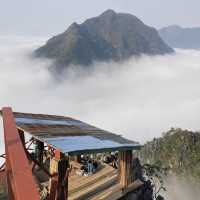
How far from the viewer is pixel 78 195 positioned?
15.1 metres

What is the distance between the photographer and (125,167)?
643 inches

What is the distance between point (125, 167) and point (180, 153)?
35.6 m

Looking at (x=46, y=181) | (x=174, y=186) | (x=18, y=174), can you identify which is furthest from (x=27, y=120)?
(x=174, y=186)

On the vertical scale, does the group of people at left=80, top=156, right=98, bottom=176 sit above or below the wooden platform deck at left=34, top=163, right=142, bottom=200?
above

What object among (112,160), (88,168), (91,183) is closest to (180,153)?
(112,160)

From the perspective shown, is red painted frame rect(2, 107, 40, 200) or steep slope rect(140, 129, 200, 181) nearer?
red painted frame rect(2, 107, 40, 200)

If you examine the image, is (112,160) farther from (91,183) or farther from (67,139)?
(67,139)

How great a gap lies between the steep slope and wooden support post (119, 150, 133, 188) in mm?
32437

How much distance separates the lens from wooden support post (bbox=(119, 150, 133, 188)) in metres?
16.3

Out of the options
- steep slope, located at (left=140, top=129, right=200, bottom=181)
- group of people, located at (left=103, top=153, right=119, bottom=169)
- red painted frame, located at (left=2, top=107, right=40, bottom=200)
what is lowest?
steep slope, located at (left=140, top=129, right=200, bottom=181)

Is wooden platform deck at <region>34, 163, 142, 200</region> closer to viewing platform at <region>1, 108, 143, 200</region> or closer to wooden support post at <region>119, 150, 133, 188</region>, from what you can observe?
viewing platform at <region>1, 108, 143, 200</region>

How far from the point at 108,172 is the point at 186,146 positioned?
110 ft

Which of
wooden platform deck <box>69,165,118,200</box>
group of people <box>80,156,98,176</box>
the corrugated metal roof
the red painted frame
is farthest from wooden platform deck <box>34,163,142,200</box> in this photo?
the red painted frame

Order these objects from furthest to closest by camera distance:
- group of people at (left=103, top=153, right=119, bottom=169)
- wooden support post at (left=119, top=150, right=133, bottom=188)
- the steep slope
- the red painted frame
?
the steep slope
group of people at (left=103, top=153, right=119, bottom=169)
wooden support post at (left=119, top=150, right=133, bottom=188)
the red painted frame
